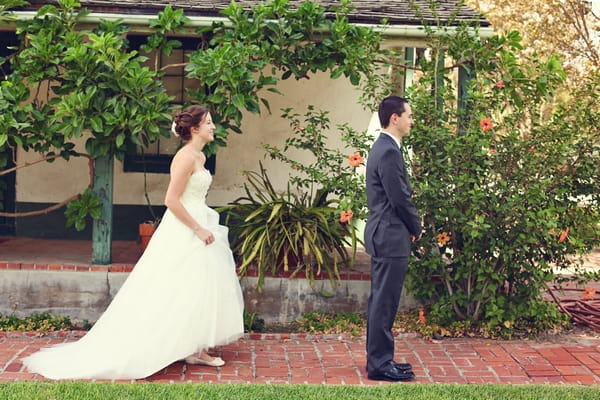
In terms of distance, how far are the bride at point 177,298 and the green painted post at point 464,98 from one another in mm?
2579

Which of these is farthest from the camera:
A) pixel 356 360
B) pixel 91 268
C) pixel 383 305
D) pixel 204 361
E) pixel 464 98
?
pixel 91 268

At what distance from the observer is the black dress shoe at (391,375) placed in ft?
21.1

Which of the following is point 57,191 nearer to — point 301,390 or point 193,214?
point 193,214

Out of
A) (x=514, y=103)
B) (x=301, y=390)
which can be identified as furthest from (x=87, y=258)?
(x=514, y=103)

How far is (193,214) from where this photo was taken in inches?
265

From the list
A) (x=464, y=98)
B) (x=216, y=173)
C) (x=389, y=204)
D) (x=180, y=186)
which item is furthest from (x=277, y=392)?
(x=216, y=173)

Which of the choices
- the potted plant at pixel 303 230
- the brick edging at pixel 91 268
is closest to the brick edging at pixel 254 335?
the potted plant at pixel 303 230

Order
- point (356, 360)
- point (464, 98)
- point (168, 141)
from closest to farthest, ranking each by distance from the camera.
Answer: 1. point (356, 360)
2. point (464, 98)
3. point (168, 141)

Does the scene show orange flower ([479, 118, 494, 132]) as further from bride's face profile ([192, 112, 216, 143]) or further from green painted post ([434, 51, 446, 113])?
bride's face profile ([192, 112, 216, 143])

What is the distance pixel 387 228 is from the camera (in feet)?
20.7

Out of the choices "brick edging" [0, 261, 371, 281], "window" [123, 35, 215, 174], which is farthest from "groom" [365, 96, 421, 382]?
"window" [123, 35, 215, 174]

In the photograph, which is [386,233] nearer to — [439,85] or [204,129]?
[204,129]

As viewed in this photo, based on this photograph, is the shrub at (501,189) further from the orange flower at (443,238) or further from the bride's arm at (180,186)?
the bride's arm at (180,186)

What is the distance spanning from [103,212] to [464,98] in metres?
3.82
